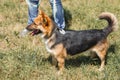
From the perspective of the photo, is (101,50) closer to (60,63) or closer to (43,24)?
(60,63)

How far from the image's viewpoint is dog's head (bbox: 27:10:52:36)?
18.1ft

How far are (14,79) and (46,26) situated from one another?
0.93 metres

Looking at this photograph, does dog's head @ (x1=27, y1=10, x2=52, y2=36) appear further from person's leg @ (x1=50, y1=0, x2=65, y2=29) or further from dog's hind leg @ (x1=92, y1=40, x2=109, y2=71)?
person's leg @ (x1=50, y1=0, x2=65, y2=29)

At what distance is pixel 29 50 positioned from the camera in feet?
20.9

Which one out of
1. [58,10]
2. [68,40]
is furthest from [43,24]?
[58,10]

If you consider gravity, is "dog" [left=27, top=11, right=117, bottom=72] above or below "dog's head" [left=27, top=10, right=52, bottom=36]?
below

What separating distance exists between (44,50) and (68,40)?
0.81m

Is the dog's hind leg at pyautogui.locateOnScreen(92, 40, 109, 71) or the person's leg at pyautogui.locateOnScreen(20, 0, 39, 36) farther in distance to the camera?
the person's leg at pyautogui.locateOnScreen(20, 0, 39, 36)

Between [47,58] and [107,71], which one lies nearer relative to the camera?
[107,71]


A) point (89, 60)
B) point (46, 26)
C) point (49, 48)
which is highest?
point (46, 26)

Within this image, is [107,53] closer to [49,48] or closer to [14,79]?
[49,48]

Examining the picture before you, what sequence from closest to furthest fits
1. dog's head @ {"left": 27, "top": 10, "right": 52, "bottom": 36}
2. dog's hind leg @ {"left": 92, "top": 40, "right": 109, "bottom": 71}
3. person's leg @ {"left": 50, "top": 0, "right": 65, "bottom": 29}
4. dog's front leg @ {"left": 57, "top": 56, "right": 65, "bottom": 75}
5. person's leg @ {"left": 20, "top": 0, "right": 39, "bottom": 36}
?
1. dog's head @ {"left": 27, "top": 10, "right": 52, "bottom": 36}
2. dog's front leg @ {"left": 57, "top": 56, "right": 65, "bottom": 75}
3. dog's hind leg @ {"left": 92, "top": 40, "right": 109, "bottom": 71}
4. person's leg @ {"left": 50, "top": 0, "right": 65, "bottom": 29}
5. person's leg @ {"left": 20, "top": 0, "right": 39, "bottom": 36}

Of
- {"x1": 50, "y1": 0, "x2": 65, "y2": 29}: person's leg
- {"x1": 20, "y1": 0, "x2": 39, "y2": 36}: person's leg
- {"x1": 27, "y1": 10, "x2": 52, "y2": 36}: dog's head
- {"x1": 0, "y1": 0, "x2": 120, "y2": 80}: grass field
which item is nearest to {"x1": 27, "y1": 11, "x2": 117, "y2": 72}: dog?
{"x1": 27, "y1": 10, "x2": 52, "y2": 36}: dog's head

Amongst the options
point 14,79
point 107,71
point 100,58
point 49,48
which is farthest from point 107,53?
point 14,79
